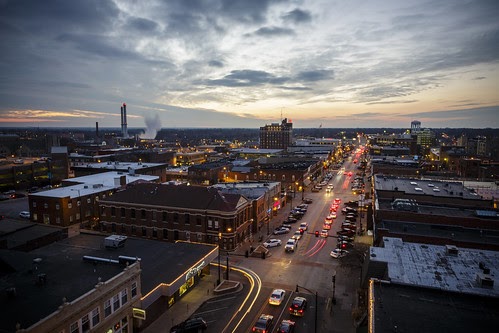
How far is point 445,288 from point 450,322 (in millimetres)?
4755

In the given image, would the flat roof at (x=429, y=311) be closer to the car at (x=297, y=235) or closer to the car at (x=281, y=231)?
the car at (x=297, y=235)

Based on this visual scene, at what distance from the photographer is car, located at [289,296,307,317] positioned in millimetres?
35209

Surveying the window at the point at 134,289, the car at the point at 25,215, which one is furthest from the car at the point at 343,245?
the car at the point at 25,215

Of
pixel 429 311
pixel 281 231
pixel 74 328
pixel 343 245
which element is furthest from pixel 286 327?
pixel 281 231

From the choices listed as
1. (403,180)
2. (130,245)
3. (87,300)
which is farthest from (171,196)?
(403,180)

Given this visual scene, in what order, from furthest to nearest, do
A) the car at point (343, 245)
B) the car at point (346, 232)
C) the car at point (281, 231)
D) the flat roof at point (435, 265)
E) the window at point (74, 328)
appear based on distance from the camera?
the car at point (281, 231) < the car at point (346, 232) < the car at point (343, 245) < the flat roof at point (435, 265) < the window at point (74, 328)

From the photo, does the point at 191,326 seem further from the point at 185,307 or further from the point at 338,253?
the point at 338,253

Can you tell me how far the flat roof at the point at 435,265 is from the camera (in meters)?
27.9

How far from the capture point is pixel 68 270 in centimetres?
3130

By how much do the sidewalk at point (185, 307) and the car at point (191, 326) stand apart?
1.63 meters

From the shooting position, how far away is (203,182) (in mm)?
107688

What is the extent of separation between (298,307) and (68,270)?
23.4 m

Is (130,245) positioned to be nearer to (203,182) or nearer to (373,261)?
(373,261)

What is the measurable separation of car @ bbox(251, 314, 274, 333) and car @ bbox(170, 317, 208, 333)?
16.5 feet
